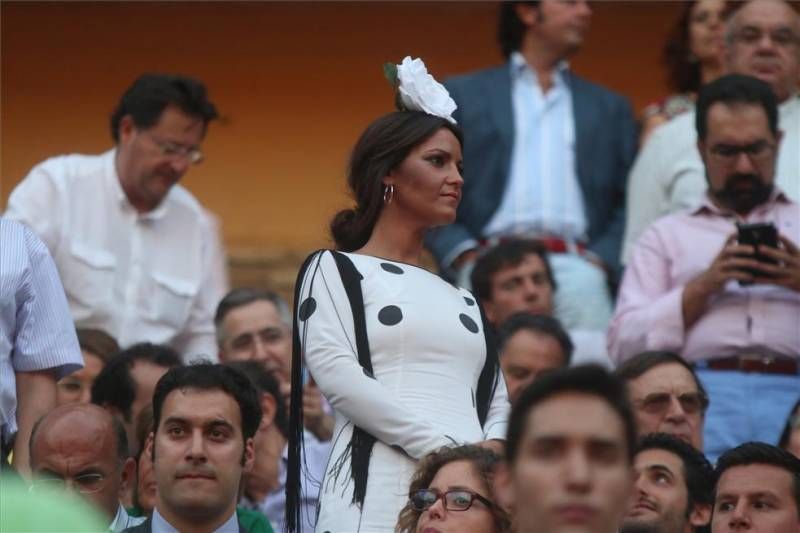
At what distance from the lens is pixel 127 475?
7004mm

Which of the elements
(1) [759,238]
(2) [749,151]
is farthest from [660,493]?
(2) [749,151]

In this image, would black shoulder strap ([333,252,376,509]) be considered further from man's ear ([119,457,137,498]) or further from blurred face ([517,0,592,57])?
blurred face ([517,0,592,57])

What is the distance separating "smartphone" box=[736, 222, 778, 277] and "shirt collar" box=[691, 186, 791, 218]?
0.41 m

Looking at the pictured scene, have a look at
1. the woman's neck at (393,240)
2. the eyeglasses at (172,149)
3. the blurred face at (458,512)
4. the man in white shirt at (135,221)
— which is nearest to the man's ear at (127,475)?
the woman's neck at (393,240)

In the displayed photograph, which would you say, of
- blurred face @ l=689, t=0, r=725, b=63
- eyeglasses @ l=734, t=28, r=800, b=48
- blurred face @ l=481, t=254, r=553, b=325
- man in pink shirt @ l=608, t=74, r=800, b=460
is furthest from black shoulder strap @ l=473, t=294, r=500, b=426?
blurred face @ l=689, t=0, r=725, b=63

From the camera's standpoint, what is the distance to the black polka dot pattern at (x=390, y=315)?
621cm

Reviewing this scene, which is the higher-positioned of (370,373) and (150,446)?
(370,373)

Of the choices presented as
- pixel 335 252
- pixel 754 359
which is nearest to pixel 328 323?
pixel 335 252

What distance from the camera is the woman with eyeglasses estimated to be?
230 inches

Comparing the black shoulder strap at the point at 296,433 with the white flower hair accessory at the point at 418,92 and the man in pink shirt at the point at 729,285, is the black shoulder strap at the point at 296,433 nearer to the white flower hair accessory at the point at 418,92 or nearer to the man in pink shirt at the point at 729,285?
the white flower hair accessory at the point at 418,92

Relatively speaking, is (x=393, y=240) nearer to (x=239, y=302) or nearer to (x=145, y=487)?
(x=145, y=487)

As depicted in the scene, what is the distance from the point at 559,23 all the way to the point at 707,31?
2.47 ft

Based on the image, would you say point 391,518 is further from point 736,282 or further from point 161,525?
point 736,282

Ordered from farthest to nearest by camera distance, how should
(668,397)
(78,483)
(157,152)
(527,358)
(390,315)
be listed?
(157,152), (527,358), (668,397), (78,483), (390,315)
